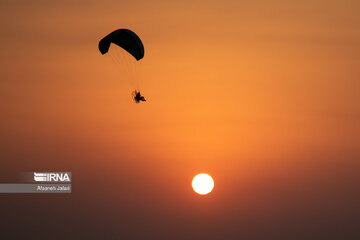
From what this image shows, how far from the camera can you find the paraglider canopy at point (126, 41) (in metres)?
50.4

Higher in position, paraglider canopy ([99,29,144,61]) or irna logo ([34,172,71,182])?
irna logo ([34,172,71,182])

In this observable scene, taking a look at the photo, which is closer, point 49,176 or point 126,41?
point 126,41

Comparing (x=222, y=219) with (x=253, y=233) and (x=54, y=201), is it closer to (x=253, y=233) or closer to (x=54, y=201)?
(x=253, y=233)

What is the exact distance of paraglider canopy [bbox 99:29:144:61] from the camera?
5044cm

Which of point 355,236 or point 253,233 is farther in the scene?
point 253,233

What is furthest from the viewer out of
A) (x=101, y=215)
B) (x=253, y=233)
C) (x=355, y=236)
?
(x=101, y=215)

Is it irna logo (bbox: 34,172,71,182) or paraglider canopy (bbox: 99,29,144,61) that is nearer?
paraglider canopy (bbox: 99,29,144,61)

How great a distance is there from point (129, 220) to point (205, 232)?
20125 millimetres

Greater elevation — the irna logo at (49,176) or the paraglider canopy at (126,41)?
the irna logo at (49,176)

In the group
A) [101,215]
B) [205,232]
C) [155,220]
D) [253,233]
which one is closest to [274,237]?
[253,233]

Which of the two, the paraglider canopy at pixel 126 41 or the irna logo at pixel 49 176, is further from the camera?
the irna logo at pixel 49 176

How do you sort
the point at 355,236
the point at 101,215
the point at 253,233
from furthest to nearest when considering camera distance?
1. the point at 101,215
2. the point at 253,233
3. the point at 355,236

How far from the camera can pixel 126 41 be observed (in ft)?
169

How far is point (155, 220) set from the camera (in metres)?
163
